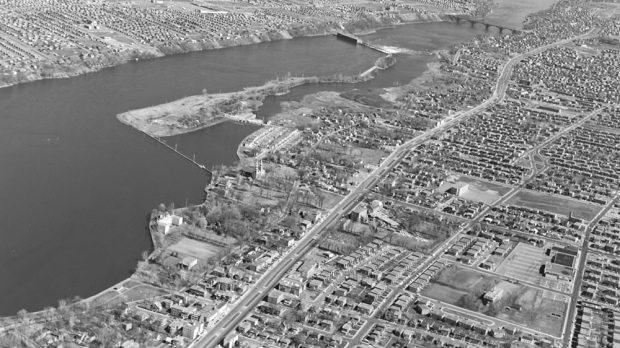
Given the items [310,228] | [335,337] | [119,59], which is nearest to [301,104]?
[119,59]

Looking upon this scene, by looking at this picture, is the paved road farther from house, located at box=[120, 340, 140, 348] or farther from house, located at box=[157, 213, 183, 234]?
house, located at box=[157, 213, 183, 234]

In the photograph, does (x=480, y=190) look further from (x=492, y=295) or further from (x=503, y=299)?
(x=492, y=295)

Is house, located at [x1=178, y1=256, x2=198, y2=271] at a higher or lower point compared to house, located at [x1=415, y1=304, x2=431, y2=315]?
lower

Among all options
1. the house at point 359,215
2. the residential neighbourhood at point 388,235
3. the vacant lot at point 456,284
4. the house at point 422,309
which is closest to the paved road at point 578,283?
the residential neighbourhood at point 388,235

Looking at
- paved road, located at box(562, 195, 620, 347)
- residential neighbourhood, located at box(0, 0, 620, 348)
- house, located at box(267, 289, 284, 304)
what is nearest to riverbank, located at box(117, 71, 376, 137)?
residential neighbourhood, located at box(0, 0, 620, 348)

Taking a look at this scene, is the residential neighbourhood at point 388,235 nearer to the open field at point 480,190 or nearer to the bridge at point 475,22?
the open field at point 480,190

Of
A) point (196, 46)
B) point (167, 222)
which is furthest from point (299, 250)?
point (196, 46)

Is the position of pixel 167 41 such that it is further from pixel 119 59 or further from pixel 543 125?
pixel 543 125
